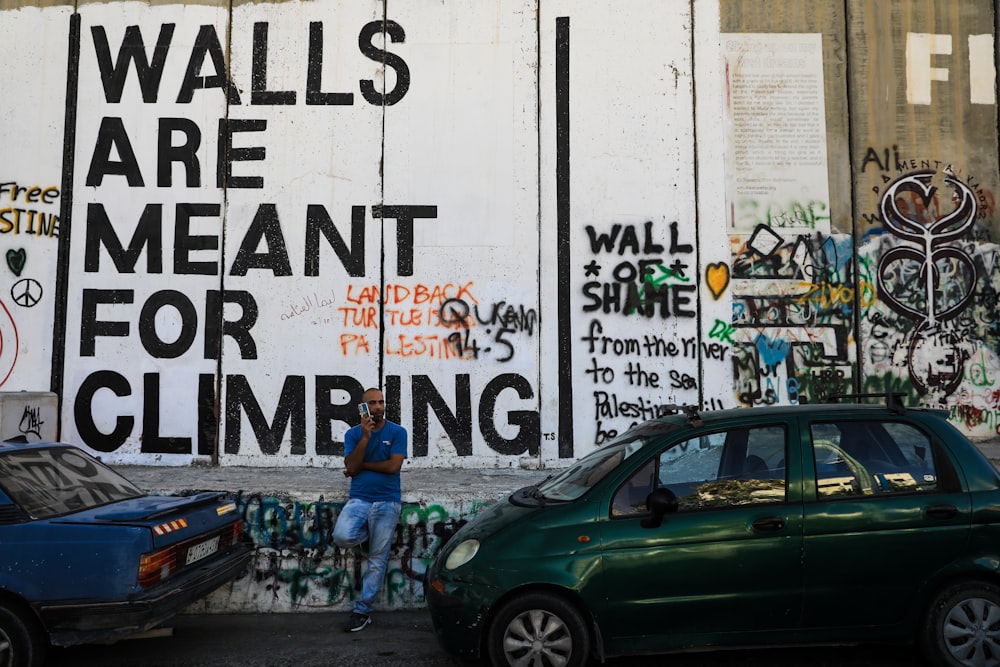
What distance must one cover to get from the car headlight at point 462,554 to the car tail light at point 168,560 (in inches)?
60.3

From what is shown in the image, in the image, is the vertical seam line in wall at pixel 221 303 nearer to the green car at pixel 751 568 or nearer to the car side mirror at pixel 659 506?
the green car at pixel 751 568

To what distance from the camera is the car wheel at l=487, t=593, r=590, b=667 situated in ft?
14.7

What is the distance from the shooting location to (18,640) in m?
4.48

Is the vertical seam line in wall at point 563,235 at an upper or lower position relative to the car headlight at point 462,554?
upper

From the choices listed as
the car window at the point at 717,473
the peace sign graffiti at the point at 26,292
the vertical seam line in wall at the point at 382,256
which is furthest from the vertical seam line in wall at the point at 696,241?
the peace sign graffiti at the point at 26,292

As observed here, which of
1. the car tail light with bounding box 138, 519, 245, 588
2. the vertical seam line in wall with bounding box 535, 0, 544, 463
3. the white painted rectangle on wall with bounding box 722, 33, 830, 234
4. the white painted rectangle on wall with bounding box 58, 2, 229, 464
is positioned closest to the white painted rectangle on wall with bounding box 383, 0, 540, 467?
the vertical seam line in wall with bounding box 535, 0, 544, 463

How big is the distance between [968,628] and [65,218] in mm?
9118

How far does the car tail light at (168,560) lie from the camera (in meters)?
4.54

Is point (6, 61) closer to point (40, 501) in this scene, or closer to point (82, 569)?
point (40, 501)

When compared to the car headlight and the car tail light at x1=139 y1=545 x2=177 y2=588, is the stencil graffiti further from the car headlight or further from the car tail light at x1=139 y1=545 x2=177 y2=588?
the car tail light at x1=139 y1=545 x2=177 y2=588

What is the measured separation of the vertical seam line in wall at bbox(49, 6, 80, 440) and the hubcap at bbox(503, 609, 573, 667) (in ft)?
21.6

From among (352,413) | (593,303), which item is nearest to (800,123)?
(593,303)

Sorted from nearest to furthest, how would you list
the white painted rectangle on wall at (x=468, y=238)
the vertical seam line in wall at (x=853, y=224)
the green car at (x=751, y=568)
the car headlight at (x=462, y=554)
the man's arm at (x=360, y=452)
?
1. the green car at (x=751, y=568)
2. the car headlight at (x=462, y=554)
3. the man's arm at (x=360, y=452)
4. the white painted rectangle on wall at (x=468, y=238)
5. the vertical seam line in wall at (x=853, y=224)

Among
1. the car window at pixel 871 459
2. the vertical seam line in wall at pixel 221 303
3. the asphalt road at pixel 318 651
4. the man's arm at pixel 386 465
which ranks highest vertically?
the vertical seam line in wall at pixel 221 303
